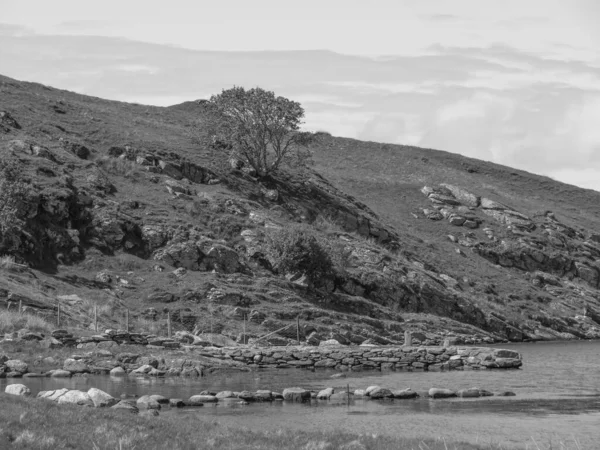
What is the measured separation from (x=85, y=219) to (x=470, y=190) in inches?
3325

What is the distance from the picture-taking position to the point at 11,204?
6731cm

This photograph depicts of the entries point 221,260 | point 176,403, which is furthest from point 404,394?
point 221,260

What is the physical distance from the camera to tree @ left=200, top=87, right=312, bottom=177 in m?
103

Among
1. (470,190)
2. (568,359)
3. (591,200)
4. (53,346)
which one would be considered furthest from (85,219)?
(591,200)

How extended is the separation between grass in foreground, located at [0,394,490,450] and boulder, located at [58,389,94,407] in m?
4.40

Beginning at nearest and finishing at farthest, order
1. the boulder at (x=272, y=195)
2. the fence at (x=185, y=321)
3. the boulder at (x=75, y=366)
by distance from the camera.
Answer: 1. the boulder at (x=75, y=366)
2. the fence at (x=185, y=321)
3. the boulder at (x=272, y=195)

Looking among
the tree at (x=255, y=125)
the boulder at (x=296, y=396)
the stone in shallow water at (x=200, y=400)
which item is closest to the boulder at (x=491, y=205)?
the tree at (x=255, y=125)

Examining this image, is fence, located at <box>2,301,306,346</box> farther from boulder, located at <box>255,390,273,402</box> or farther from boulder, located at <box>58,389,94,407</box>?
boulder, located at <box>58,389,94,407</box>

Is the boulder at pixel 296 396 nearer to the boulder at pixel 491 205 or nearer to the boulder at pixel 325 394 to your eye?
the boulder at pixel 325 394

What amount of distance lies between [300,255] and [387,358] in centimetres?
2528

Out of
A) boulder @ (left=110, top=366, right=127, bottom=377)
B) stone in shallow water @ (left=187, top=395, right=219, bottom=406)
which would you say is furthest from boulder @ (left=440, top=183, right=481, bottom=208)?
stone in shallow water @ (left=187, top=395, right=219, bottom=406)

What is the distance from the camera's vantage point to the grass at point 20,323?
45.6m

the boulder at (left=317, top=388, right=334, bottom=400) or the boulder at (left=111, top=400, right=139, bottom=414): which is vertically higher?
the boulder at (left=111, top=400, right=139, bottom=414)

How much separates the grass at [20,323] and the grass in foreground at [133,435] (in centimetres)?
2320
